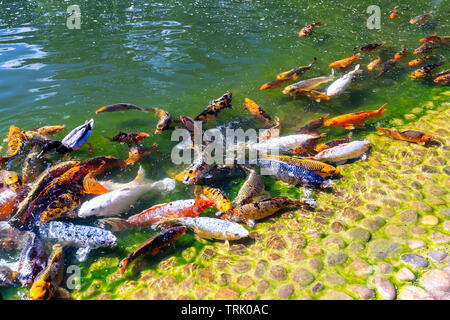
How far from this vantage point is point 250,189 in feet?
16.4

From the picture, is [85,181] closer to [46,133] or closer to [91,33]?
[46,133]

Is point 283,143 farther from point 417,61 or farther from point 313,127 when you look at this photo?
point 417,61

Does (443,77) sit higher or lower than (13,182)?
higher

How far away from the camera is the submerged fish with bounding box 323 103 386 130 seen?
636 cm

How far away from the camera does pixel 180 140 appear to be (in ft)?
21.7

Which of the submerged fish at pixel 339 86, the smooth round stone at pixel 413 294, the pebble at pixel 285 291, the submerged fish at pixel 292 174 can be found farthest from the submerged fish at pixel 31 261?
the submerged fish at pixel 339 86

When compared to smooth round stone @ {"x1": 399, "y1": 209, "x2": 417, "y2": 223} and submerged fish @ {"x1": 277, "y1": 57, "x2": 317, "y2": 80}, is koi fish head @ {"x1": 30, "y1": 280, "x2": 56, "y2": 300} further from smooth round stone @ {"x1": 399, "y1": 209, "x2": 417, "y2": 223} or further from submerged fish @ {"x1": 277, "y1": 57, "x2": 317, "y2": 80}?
submerged fish @ {"x1": 277, "y1": 57, "x2": 317, "y2": 80}

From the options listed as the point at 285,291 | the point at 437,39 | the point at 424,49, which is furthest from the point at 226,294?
the point at 437,39

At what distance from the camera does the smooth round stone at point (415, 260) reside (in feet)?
11.9

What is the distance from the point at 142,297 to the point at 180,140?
3.57m

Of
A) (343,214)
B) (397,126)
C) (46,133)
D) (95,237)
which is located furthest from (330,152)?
(46,133)

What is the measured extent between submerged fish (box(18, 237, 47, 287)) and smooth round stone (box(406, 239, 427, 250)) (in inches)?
192

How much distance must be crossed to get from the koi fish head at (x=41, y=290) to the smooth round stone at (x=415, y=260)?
4374 mm

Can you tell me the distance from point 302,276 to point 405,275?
117 centimetres
